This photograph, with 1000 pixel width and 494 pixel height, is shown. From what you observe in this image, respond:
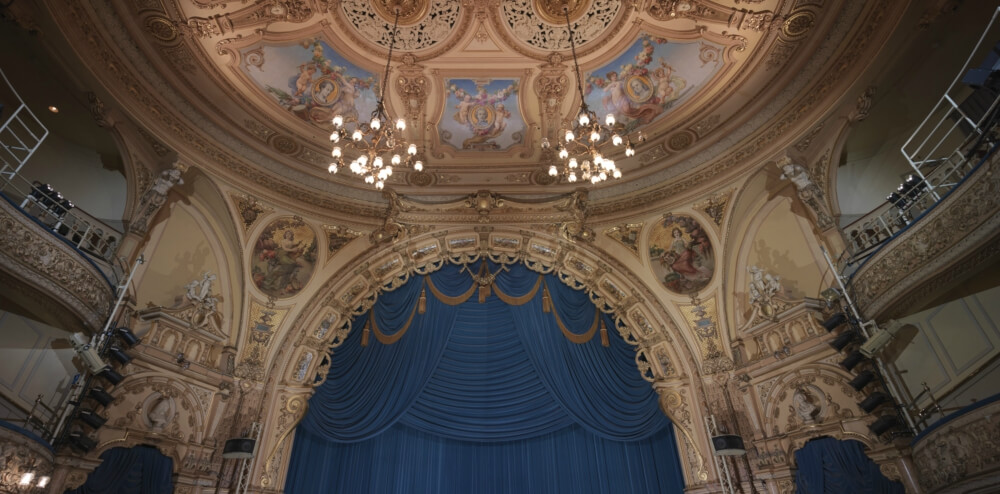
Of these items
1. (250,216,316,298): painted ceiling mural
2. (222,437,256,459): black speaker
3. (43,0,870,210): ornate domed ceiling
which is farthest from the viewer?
(250,216,316,298): painted ceiling mural

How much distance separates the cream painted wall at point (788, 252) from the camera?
30.2ft

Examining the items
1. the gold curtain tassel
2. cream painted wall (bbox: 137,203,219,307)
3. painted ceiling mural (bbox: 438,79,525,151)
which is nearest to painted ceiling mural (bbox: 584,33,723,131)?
painted ceiling mural (bbox: 438,79,525,151)

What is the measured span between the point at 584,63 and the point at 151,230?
28.1 ft

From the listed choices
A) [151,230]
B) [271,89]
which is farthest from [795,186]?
[151,230]

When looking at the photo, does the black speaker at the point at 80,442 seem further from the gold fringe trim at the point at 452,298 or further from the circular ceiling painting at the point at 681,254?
the circular ceiling painting at the point at 681,254

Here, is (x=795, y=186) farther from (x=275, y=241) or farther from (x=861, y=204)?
(x=275, y=241)

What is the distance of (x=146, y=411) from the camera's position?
8359 mm

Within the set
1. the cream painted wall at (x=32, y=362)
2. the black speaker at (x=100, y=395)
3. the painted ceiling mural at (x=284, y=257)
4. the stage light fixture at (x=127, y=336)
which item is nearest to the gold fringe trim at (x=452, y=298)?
the painted ceiling mural at (x=284, y=257)

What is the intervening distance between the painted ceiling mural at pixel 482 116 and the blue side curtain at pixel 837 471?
799cm

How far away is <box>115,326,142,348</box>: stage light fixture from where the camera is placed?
770cm

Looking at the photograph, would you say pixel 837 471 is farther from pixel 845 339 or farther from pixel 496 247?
pixel 496 247

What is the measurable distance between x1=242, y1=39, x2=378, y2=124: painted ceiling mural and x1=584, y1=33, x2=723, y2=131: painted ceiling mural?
4.73 metres

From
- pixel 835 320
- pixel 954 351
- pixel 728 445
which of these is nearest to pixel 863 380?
pixel 835 320

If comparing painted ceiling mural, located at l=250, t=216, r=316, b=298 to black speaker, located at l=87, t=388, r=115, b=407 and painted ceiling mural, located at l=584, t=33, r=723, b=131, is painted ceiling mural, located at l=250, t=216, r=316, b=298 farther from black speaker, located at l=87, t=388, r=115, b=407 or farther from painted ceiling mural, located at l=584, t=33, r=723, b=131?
painted ceiling mural, located at l=584, t=33, r=723, b=131
